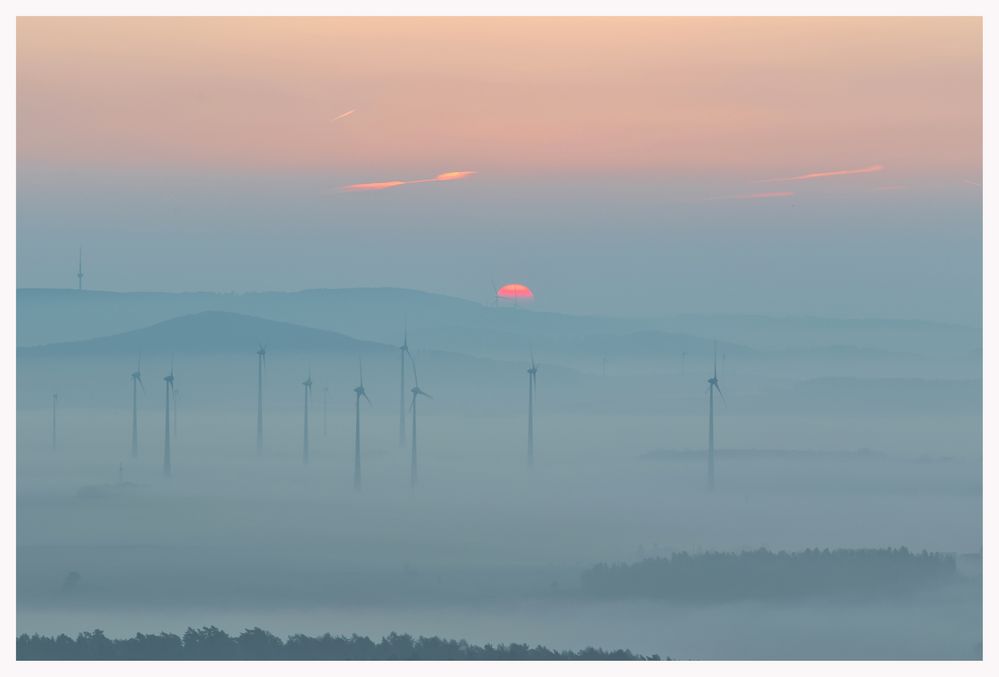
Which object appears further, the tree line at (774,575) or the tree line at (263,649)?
the tree line at (774,575)

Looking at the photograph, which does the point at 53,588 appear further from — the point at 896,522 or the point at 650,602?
the point at 896,522

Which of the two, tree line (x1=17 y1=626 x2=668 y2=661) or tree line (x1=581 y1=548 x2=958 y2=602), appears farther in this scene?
tree line (x1=581 y1=548 x2=958 y2=602)

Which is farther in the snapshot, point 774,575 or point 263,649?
point 774,575

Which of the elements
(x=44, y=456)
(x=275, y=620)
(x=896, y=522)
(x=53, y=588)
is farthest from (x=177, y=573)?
(x=44, y=456)
